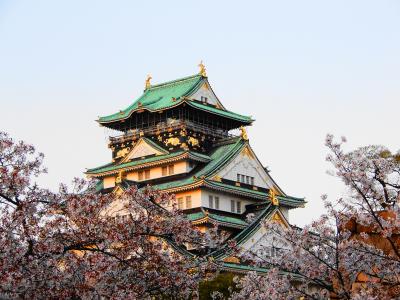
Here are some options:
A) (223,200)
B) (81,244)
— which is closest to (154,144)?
(223,200)

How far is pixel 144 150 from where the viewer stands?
2467 inches

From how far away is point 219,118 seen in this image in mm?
66562

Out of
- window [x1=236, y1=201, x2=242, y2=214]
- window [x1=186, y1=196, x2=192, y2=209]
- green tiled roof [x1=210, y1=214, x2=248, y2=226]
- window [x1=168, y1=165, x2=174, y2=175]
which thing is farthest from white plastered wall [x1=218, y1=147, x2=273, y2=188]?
window [x1=168, y1=165, x2=174, y2=175]

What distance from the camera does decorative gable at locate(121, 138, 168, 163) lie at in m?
61.5

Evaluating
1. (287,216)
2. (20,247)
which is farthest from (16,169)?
(287,216)

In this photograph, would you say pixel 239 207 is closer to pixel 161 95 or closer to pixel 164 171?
pixel 164 171

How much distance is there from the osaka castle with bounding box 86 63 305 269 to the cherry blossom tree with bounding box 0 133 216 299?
32201 millimetres

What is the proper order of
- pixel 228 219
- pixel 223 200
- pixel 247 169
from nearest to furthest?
pixel 228 219, pixel 223 200, pixel 247 169

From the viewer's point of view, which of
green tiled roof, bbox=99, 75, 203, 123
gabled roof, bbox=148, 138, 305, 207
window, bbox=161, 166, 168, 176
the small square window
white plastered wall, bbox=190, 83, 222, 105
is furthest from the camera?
white plastered wall, bbox=190, 83, 222, 105

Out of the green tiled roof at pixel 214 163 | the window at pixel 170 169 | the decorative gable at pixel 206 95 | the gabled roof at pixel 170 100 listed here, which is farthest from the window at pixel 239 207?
the decorative gable at pixel 206 95

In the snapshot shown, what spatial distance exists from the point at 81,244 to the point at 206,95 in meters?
46.2

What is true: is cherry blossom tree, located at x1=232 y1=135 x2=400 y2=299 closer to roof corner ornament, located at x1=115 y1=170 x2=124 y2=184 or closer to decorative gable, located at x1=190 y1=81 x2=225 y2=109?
roof corner ornament, located at x1=115 y1=170 x2=124 y2=184

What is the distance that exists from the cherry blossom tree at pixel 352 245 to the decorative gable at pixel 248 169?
3801 centimetres

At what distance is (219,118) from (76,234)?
46538 mm
